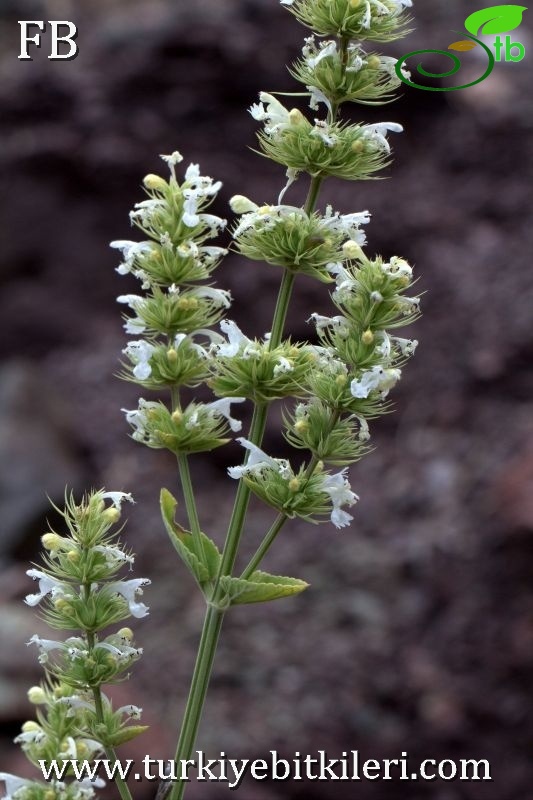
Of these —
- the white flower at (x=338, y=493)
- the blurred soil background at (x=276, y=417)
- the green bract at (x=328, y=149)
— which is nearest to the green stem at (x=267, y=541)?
the white flower at (x=338, y=493)

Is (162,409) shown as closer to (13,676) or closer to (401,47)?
(13,676)

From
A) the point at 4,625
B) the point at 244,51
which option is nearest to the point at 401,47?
the point at 244,51

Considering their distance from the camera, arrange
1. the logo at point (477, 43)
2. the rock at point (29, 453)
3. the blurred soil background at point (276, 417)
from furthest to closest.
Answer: the rock at point (29, 453)
the blurred soil background at point (276, 417)
the logo at point (477, 43)

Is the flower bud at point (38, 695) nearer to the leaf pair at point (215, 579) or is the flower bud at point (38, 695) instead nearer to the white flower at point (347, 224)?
the leaf pair at point (215, 579)

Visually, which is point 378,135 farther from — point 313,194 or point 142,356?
point 142,356

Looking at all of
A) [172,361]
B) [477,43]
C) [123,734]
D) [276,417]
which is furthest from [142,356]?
[276,417]

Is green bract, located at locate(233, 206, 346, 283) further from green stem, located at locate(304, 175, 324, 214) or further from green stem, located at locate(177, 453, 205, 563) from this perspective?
green stem, located at locate(177, 453, 205, 563)
